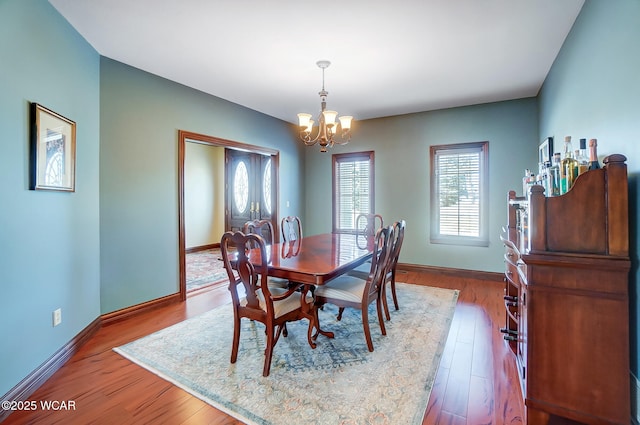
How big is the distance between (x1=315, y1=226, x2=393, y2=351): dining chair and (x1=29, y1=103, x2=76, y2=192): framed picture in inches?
86.4

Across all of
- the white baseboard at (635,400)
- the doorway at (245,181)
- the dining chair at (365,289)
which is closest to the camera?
the white baseboard at (635,400)

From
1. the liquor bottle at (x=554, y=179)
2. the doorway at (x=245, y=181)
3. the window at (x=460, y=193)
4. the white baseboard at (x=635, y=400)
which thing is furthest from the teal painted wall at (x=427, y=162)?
the white baseboard at (x=635, y=400)

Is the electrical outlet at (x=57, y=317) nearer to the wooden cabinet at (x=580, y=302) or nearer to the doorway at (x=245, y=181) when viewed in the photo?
the doorway at (x=245, y=181)

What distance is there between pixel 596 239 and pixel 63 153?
11.7 ft

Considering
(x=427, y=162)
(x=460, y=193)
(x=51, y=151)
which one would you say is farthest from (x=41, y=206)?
(x=460, y=193)

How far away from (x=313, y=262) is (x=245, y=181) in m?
4.55

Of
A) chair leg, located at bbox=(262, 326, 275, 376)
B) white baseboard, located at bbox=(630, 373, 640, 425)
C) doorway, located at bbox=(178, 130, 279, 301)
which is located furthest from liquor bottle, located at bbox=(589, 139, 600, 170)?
doorway, located at bbox=(178, 130, 279, 301)

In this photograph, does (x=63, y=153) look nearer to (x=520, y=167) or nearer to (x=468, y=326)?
(x=468, y=326)

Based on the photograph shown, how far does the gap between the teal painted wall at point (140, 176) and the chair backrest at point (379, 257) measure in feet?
8.17

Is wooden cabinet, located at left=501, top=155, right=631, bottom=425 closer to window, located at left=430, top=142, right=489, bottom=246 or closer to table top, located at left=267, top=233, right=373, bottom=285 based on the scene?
table top, located at left=267, top=233, right=373, bottom=285

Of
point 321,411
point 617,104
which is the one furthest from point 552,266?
point 321,411

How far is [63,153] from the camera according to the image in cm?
237

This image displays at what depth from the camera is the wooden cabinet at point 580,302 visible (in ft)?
4.55

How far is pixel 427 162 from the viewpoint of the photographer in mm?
4879
